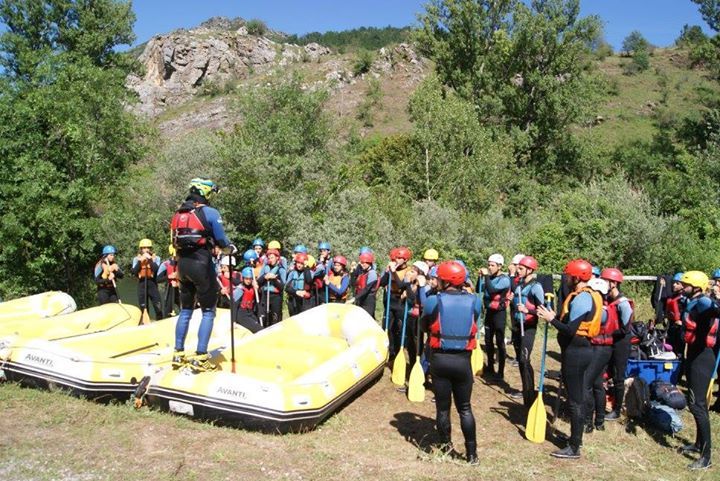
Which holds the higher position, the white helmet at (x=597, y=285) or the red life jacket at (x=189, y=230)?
the red life jacket at (x=189, y=230)

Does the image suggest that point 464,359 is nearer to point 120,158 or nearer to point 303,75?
point 303,75

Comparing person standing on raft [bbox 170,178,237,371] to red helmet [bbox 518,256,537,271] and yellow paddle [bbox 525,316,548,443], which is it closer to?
yellow paddle [bbox 525,316,548,443]

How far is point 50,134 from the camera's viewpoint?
67.3 ft

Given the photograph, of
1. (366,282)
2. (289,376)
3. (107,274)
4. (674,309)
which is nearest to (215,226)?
(289,376)

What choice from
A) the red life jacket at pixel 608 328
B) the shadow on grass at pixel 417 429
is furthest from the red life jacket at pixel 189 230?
the red life jacket at pixel 608 328

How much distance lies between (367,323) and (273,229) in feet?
42.6

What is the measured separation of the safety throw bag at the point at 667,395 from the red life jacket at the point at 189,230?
559 cm

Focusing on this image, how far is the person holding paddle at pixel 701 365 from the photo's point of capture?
5930 millimetres

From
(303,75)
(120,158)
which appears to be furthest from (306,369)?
(120,158)

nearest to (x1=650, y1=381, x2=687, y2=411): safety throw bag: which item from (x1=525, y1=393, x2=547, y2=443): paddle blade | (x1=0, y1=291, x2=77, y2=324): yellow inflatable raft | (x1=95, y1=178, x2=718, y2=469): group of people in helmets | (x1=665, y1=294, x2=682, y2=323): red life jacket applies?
(x1=95, y1=178, x2=718, y2=469): group of people in helmets

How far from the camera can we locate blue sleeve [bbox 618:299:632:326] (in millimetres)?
6984

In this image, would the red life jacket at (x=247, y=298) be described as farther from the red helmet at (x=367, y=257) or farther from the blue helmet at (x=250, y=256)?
the red helmet at (x=367, y=257)

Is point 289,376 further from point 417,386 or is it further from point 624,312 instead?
point 624,312

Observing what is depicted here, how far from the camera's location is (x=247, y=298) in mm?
10125
